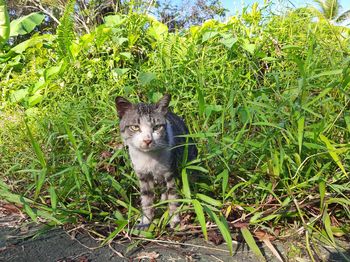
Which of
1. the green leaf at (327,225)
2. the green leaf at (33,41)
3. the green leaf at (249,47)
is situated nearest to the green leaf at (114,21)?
the green leaf at (33,41)

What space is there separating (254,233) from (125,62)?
2.47 metres

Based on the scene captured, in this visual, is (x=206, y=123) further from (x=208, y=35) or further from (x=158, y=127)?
(x=208, y=35)

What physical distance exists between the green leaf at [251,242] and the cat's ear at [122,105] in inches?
39.5

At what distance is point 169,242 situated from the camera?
185cm

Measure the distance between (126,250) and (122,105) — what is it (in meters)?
0.88

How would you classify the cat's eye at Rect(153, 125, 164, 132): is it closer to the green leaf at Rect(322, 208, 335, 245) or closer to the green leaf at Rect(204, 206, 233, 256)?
the green leaf at Rect(204, 206, 233, 256)

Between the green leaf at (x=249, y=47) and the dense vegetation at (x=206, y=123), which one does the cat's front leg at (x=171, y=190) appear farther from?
the green leaf at (x=249, y=47)

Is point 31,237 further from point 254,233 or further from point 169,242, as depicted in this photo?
point 254,233

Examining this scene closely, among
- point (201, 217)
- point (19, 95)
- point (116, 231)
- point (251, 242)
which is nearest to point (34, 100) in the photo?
point (19, 95)

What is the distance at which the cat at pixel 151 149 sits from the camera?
2.06 meters

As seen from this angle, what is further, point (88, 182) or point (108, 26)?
point (108, 26)

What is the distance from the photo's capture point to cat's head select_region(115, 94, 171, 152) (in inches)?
80.6

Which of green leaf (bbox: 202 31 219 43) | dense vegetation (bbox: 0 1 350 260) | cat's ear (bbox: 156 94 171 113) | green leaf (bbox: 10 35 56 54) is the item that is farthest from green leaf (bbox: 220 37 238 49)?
green leaf (bbox: 10 35 56 54)

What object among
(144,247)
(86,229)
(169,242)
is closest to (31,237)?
(86,229)
